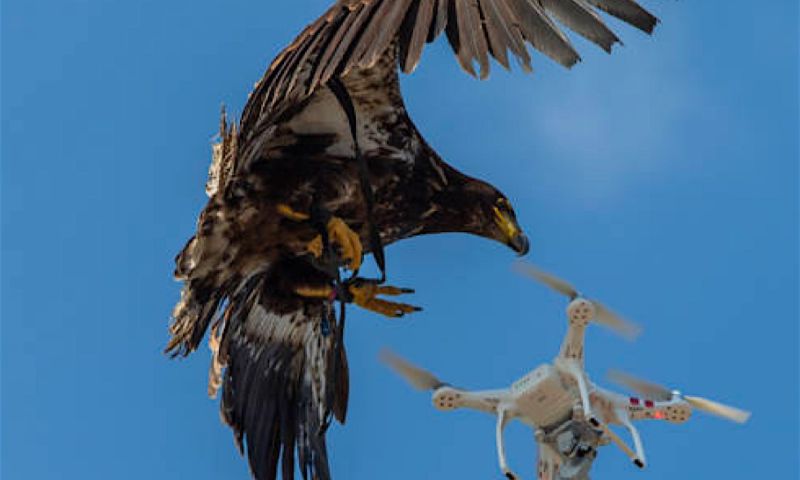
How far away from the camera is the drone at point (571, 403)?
1308cm

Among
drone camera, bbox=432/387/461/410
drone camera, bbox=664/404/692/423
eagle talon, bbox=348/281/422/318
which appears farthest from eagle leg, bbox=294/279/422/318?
drone camera, bbox=664/404/692/423

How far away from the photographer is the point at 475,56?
35.6 feet

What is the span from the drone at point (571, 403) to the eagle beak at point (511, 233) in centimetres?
69

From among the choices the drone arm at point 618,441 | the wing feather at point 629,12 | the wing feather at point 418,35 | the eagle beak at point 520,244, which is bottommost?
the drone arm at point 618,441

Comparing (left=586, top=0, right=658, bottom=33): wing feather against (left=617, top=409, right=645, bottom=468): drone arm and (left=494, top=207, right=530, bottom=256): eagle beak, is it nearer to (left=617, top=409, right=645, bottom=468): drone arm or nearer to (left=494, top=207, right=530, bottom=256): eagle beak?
(left=494, top=207, right=530, bottom=256): eagle beak

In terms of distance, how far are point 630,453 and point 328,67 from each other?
387 centimetres

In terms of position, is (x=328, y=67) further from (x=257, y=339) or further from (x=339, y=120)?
(x=257, y=339)

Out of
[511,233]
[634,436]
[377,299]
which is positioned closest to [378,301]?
[377,299]

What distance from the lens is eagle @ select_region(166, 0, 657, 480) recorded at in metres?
11.2

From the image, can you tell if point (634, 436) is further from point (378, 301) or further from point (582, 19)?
point (582, 19)

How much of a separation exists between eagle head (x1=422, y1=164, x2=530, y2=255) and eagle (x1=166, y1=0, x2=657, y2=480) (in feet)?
0.03

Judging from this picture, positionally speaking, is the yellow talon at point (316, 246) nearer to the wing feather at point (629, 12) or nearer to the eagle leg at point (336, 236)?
the eagle leg at point (336, 236)

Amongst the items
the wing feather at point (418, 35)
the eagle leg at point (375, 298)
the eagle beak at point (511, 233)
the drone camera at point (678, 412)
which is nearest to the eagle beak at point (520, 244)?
the eagle beak at point (511, 233)

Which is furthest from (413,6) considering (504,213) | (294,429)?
(294,429)
